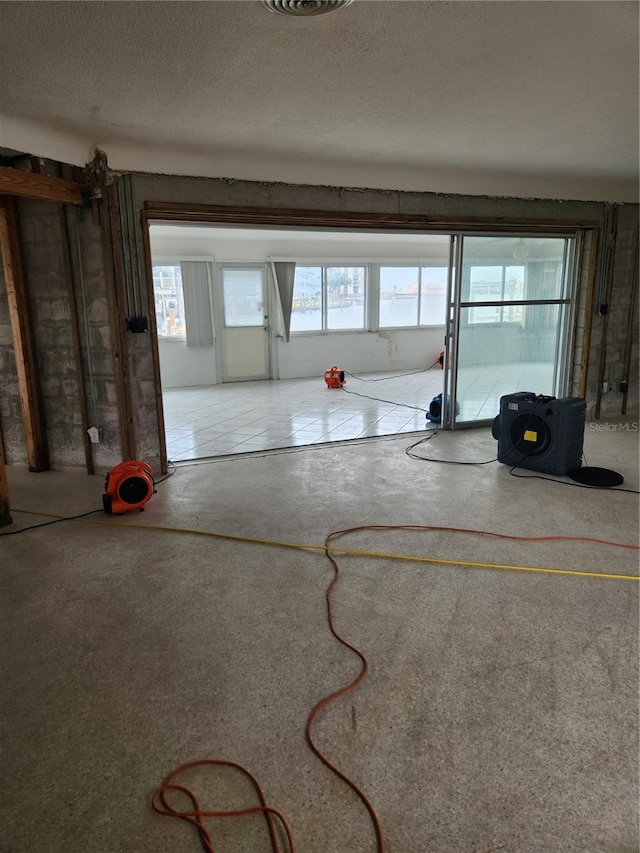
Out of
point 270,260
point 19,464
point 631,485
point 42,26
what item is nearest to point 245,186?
point 42,26


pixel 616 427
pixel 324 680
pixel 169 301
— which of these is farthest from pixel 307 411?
pixel 324 680

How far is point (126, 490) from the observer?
3.87 m

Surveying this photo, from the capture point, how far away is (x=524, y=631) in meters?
2.48

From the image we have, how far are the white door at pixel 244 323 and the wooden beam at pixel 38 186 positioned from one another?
5428 millimetres

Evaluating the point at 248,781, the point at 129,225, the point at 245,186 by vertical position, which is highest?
the point at 245,186

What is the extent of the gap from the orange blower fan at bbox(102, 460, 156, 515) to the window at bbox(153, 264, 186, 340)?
228 inches

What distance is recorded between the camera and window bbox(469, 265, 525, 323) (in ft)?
19.4

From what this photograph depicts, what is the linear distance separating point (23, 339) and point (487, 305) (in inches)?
180

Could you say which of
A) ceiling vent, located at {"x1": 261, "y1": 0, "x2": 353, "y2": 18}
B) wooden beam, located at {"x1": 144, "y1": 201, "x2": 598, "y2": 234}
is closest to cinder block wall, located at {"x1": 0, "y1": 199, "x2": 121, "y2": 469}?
wooden beam, located at {"x1": 144, "y1": 201, "x2": 598, "y2": 234}

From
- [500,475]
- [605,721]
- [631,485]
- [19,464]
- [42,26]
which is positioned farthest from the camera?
[19,464]

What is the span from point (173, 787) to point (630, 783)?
1.41 metres

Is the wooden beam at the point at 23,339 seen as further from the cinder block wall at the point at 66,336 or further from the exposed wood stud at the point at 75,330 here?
the exposed wood stud at the point at 75,330

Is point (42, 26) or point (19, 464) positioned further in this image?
point (19, 464)

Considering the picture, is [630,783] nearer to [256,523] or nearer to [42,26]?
[256,523]
